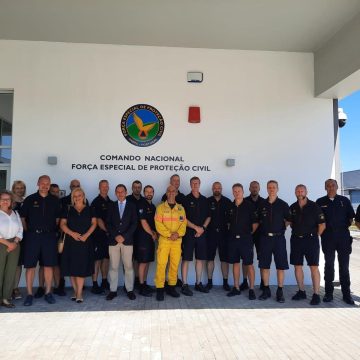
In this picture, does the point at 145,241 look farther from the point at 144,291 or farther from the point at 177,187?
the point at 177,187

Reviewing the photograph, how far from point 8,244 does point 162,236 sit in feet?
6.95

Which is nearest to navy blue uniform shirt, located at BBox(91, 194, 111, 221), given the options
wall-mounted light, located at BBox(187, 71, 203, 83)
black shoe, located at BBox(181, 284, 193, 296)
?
black shoe, located at BBox(181, 284, 193, 296)

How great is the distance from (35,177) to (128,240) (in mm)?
2124

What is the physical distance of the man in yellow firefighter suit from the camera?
5.62 meters

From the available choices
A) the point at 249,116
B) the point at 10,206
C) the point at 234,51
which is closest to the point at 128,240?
the point at 10,206

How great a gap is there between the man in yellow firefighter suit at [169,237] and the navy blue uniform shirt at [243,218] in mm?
767

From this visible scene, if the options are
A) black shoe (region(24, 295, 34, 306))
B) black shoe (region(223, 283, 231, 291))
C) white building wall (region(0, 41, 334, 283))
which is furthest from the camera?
white building wall (region(0, 41, 334, 283))

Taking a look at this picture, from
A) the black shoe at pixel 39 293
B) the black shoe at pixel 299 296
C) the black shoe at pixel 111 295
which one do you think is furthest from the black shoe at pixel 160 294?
the black shoe at pixel 299 296

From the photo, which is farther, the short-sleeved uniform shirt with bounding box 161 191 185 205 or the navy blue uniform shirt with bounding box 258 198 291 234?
the short-sleeved uniform shirt with bounding box 161 191 185 205

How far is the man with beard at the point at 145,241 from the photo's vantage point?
230 inches

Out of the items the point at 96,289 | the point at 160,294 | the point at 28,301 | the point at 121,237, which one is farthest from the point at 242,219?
the point at 28,301

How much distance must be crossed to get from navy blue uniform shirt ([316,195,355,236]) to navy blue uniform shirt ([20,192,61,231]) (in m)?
3.96

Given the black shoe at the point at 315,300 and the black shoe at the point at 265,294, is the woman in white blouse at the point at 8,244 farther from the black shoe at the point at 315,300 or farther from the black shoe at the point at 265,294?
the black shoe at the point at 315,300

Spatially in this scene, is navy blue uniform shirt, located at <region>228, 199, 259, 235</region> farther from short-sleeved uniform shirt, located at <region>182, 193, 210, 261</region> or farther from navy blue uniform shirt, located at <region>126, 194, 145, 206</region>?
navy blue uniform shirt, located at <region>126, 194, 145, 206</region>
